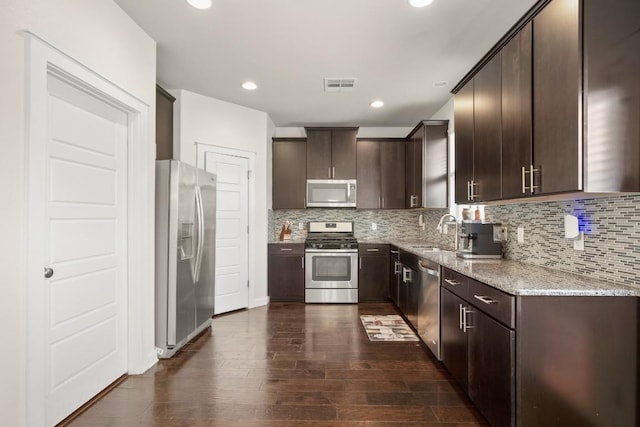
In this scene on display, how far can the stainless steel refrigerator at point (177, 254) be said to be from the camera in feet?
9.51

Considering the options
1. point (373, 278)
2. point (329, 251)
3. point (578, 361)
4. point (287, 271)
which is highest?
point (329, 251)

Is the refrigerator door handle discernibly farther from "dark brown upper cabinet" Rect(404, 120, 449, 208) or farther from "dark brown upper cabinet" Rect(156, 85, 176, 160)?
"dark brown upper cabinet" Rect(404, 120, 449, 208)

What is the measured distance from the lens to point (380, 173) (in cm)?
507

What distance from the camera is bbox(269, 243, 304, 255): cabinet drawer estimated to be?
4730 mm

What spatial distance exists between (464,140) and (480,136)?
0.28 meters

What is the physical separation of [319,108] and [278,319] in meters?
2.76

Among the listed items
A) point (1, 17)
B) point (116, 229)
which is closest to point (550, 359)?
point (116, 229)

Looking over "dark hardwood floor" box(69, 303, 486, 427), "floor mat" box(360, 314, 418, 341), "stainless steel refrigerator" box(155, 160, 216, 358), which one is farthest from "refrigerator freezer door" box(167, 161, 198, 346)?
"floor mat" box(360, 314, 418, 341)

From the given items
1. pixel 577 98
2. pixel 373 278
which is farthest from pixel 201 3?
pixel 373 278

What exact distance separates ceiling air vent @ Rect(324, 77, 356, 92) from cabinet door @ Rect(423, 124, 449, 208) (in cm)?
120

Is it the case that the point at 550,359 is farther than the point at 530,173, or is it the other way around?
the point at 530,173

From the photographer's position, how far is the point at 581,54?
1.52 m

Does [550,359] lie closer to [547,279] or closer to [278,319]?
[547,279]

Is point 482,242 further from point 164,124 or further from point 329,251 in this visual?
point 164,124
